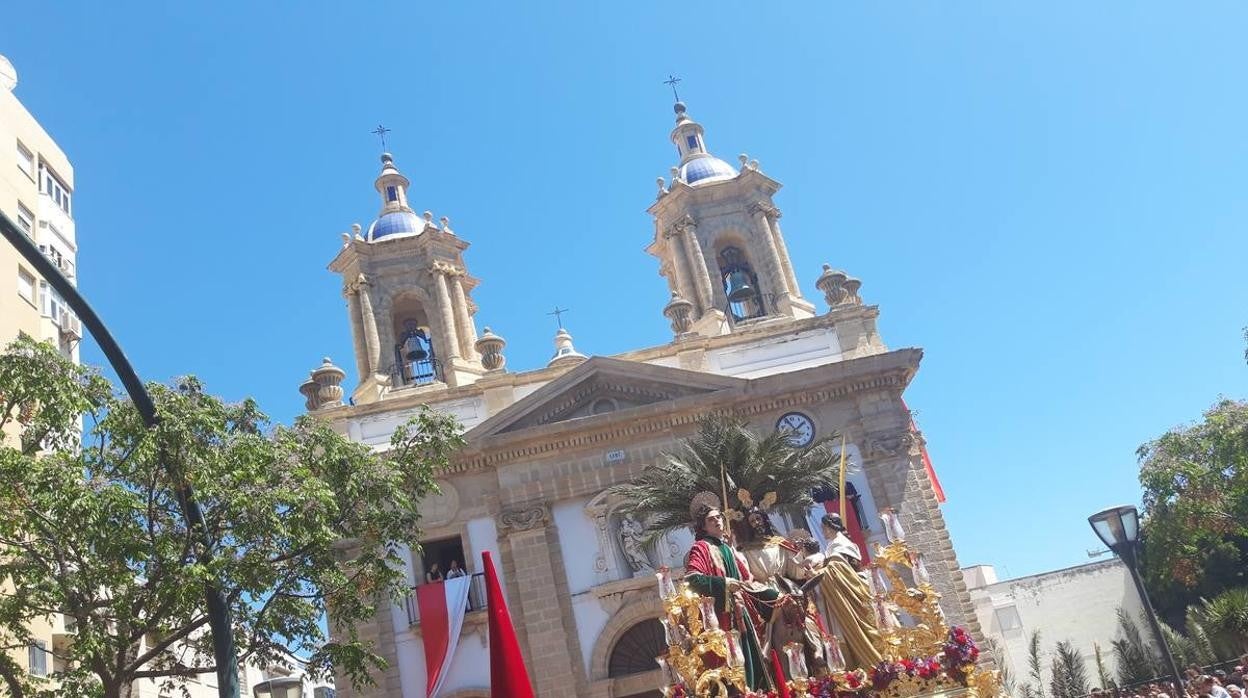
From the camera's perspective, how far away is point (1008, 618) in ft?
134

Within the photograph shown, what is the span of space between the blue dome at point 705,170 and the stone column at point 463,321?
726cm

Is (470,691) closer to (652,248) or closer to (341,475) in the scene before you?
(341,475)

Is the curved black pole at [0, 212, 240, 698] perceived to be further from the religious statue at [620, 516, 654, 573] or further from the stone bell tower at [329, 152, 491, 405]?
the stone bell tower at [329, 152, 491, 405]

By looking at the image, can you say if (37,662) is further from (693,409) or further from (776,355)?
(776,355)

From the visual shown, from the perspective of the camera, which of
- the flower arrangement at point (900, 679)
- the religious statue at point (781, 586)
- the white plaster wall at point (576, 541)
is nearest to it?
the flower arrangement at point (900, 679)

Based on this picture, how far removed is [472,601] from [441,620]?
854mm

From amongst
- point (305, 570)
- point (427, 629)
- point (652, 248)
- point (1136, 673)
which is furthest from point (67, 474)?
point (1136, 673)

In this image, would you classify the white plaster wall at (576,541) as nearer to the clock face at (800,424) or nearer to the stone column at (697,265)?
the clock face at (800,424)

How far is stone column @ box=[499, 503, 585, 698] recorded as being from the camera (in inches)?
917

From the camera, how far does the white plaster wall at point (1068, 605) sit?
40.0 m

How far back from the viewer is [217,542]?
1433 centimetres

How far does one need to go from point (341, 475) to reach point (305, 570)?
59.9 inches

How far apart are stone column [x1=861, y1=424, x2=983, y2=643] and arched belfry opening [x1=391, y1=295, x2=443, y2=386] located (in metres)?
11.5

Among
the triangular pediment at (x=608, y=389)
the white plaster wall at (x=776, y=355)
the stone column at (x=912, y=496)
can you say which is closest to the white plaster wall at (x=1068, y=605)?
the stone column at (x=912, y=496)
